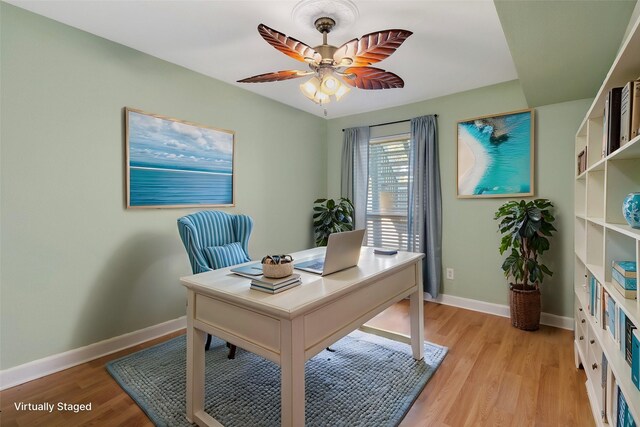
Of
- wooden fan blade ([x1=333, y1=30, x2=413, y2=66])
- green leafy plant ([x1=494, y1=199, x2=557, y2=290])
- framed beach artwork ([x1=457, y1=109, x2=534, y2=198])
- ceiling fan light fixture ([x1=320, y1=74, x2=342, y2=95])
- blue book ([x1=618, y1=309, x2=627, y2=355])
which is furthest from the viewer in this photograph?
framed beach artwork ([x1=457, y1=109, x2=534, y2=198])

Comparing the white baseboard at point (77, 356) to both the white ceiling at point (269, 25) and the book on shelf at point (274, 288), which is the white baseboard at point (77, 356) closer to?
the book on shelf at point (274, 288)

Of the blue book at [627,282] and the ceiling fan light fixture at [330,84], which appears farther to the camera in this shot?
the ceiling fan light fixture at [330,84]

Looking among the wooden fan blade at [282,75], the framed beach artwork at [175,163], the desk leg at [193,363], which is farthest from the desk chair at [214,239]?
the wooden fan blade at [282,75]

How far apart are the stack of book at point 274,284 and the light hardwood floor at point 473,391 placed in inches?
40.0

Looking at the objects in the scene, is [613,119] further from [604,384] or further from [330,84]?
[330,84]

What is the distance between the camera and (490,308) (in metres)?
3.26

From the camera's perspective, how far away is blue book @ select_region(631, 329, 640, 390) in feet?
3.49

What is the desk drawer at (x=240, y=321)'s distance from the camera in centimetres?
127

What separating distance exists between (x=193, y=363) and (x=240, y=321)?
0.47 metres

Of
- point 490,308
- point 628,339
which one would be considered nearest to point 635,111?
point 628,339

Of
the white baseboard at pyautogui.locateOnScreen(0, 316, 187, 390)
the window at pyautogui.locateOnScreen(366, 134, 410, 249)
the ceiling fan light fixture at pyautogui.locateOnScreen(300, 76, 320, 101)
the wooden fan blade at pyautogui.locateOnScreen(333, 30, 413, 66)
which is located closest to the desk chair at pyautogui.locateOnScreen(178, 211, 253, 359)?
the white baseboard at pyautogui.locateOnScreen(0, 316, 187, 390)

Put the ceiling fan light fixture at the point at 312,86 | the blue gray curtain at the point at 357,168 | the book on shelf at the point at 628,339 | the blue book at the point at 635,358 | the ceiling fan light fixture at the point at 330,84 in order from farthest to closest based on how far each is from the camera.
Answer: the blue gray curtain at the point at 357,168, the ceiling fan light fixture at the point at 312,86, the ceiling fan light fixture at the point at 330,84, the book on shelf at the point at 628,339, the blue book at the point at 635,358

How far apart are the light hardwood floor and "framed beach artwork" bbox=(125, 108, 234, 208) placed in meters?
1.29

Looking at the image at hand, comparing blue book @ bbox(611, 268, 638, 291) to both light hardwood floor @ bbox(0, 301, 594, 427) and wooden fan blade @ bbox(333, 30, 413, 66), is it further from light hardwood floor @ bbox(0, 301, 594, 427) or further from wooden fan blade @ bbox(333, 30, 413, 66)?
wooden fan blade @ bbox(333, 30, 413, 66)
